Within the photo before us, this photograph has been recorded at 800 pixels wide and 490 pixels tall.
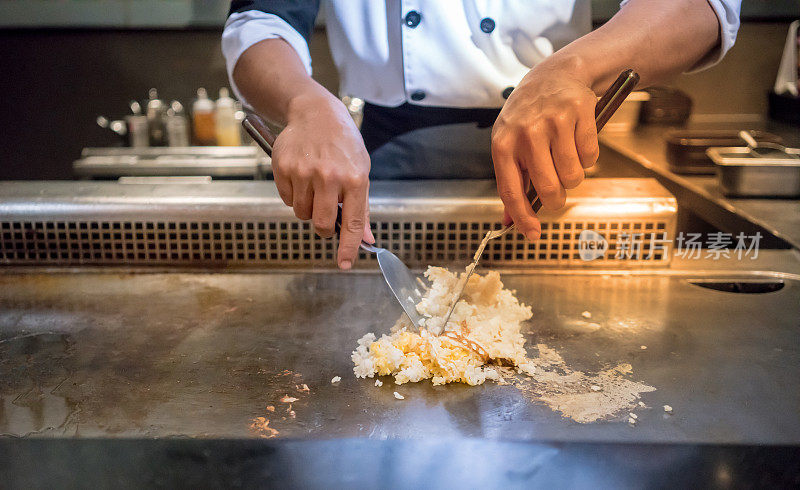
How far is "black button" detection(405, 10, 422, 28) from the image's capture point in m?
1.57

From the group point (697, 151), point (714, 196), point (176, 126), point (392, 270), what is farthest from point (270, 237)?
point (176, 126)

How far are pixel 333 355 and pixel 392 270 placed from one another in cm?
23

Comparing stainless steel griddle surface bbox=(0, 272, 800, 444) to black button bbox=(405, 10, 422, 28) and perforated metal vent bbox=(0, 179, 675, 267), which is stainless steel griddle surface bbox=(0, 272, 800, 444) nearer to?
perforated metal vent bbox=(0, 179, 675, 267)

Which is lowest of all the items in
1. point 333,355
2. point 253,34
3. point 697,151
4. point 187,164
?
point 187,164

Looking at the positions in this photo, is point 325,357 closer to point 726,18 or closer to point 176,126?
point 726,18

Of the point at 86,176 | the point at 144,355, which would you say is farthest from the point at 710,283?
the point at 86,176

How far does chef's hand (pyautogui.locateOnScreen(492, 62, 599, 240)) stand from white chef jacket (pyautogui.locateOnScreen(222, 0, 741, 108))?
0.60 m

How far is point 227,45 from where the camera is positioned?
53.4 inches

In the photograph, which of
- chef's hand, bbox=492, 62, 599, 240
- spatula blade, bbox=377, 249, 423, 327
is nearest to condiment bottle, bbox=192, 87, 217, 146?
→ spatula blade, bbox=377, 249, 423, 327

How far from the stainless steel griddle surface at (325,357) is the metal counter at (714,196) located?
1.40 feet

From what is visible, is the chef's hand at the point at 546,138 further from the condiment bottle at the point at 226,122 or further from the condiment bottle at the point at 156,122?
the condiment bottle at the point at 156,122

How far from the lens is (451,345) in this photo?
1040 millimetres

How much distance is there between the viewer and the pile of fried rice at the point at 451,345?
1.01 metres

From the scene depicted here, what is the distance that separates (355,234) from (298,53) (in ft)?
1.69
